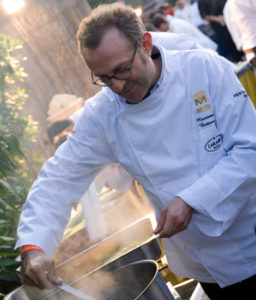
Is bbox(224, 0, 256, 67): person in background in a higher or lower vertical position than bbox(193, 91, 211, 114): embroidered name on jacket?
lower

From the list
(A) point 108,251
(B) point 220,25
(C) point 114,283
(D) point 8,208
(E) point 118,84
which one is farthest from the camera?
(B) point 220,25

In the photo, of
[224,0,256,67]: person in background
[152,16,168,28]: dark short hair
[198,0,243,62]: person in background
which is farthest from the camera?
[198,0,243,62]: person in background

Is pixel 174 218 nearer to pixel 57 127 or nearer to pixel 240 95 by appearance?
pixel 240 95

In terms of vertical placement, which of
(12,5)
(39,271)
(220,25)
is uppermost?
(12,5)

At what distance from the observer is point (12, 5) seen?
5.03 metres

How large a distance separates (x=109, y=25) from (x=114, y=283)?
45.7 inches

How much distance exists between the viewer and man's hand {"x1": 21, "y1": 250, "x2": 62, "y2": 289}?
1694mm

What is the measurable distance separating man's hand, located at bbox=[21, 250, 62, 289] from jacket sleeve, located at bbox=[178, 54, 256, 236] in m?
0.66

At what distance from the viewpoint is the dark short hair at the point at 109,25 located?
166 cm

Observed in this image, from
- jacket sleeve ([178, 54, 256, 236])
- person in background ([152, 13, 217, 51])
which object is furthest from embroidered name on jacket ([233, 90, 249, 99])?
person in background ([152, 13, 217, 51])

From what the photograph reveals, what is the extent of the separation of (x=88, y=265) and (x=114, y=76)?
4.39 ft

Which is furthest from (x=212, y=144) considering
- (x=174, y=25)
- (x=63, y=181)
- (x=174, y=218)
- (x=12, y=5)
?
(x=174, y=25)

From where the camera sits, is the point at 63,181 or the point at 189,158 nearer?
the point at 189,158

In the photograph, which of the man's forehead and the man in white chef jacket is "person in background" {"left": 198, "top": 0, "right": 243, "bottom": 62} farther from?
the man's forehead
